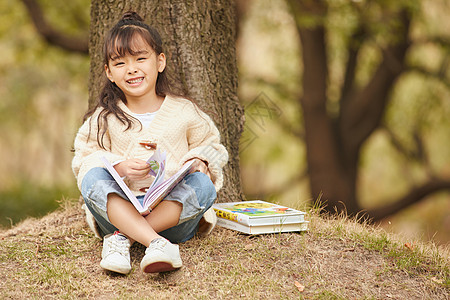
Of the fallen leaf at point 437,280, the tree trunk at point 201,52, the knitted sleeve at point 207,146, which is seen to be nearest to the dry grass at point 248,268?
the fallen leaf at point 437,280

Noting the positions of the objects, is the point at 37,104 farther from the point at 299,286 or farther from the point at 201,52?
the point at 299,286

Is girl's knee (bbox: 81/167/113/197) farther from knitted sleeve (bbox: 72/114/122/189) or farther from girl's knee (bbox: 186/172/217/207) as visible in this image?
girl's knee (bbox: 186/172/217/207)

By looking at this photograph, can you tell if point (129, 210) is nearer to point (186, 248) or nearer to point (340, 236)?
point (186, 248)

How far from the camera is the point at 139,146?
3041 millimetres

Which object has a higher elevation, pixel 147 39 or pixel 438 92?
pixel 147 39

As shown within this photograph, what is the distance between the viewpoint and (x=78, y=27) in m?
8.50

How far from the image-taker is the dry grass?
2.61m

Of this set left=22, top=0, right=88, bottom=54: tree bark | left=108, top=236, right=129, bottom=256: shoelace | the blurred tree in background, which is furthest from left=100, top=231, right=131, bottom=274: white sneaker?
left=22, top=0, right=88, bottom=54: tree bark

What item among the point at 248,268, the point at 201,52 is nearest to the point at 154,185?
the point at 248,268

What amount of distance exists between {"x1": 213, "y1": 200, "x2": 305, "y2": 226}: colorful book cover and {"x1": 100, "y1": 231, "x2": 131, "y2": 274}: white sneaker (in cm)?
73

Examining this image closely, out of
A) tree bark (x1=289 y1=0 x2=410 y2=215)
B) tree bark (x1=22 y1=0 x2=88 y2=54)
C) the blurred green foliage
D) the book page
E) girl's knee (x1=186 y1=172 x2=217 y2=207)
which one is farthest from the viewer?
the blurred green foliage

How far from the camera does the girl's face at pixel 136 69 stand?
120 inches

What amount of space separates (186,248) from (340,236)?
970 mm

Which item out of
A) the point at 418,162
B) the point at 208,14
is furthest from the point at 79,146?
the point at 418,162
